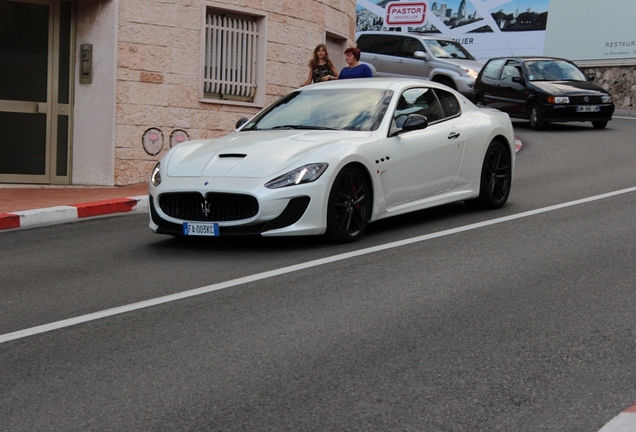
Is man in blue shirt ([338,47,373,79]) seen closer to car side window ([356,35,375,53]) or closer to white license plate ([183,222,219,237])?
white license plate ([183,222,219,237])

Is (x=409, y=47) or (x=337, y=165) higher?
(x=409, y=47)

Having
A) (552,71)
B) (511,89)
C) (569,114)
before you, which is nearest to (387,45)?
(511,89)

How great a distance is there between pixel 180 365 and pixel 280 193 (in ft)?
10.6

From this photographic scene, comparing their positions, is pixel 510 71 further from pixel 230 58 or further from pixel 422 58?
pixel 230 58

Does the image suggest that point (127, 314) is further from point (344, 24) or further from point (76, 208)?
point (344, 24)

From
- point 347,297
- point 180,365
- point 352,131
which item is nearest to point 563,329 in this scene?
point 347,297

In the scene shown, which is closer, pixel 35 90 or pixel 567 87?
pixel 35 90

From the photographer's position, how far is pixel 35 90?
45.6ft

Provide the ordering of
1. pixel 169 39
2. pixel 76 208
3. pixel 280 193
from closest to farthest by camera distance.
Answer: pixel 280 193, pixel 76 208, pixel 169 39

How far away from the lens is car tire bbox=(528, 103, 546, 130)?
874 inches

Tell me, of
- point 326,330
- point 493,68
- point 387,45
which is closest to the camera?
point 326,330

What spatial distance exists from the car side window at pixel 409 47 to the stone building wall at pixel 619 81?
745 cm

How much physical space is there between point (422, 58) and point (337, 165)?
19.2 m

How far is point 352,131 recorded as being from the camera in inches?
358
